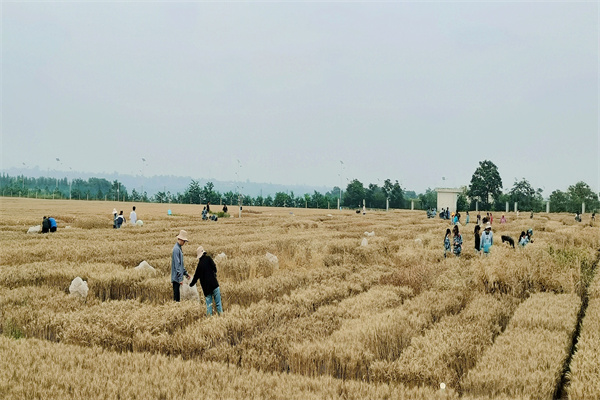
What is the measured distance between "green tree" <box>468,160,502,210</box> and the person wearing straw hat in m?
107

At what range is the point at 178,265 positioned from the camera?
43.8ft

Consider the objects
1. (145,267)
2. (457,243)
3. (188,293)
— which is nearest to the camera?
(188,293)

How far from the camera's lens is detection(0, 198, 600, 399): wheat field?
7.86m

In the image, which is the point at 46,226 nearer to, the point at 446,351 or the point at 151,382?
the point at 151,382

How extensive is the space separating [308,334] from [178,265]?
4544 mm

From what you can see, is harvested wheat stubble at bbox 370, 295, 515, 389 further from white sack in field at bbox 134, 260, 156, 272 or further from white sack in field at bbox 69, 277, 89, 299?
white sack in field at bbox 134, 260, 156, 272

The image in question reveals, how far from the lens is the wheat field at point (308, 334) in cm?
786

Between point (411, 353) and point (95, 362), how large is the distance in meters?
5.79

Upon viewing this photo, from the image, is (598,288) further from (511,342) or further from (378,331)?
(378,331)

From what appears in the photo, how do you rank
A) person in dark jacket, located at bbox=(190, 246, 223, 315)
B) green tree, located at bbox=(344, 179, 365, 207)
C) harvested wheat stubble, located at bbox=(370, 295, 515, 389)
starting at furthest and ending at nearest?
green tree, located at bbox=(344, 179, 365, 207) → person in dark jacket, located at bbox=(190, 246, 223, 315) → harvested wheat stubble, located at bbox=(370, 295, 515, 389)

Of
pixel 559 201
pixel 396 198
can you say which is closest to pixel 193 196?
pixel 396 198

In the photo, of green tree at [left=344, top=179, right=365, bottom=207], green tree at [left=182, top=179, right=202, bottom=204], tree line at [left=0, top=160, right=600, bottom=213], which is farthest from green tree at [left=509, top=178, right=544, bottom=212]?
green tree at [left=182, top=179, right=202, bottom=204]

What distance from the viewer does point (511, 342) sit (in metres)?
9.88

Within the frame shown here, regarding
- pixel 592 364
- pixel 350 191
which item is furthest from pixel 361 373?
pixel 350 191
